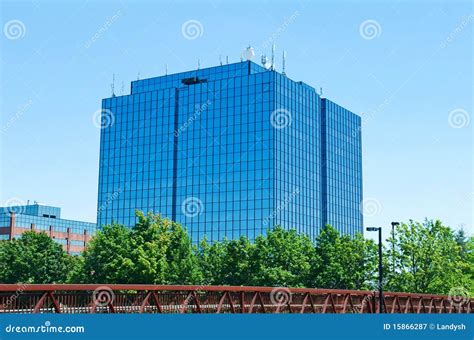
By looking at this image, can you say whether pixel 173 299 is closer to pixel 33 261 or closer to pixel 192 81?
pixel 33 261

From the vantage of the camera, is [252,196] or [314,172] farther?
[314,172]

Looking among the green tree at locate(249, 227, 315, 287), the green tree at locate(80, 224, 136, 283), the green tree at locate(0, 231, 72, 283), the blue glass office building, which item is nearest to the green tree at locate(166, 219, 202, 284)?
the green tree at locate(80, 224, 136, 283)

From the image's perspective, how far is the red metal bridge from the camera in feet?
53.4

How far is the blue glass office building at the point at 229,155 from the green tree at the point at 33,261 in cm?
3904

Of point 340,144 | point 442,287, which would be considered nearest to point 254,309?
point 442,287

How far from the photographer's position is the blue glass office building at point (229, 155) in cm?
9719

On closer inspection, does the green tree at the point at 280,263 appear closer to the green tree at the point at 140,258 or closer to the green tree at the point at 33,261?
the green tree at the point at 140,258

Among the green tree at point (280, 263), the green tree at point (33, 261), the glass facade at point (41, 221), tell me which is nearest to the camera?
the green tree at point (280, 263)

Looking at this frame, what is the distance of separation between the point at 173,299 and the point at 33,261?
42.7m

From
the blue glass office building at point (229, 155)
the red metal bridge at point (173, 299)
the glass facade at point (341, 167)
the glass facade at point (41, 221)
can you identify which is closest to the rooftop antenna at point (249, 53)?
the blue glass office building at point (229, 155)

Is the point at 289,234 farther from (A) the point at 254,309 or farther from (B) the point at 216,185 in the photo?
(B) the point at 216,185

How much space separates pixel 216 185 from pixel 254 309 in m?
77.6

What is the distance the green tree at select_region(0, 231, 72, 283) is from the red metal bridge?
36.0 metres

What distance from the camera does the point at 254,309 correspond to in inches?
939
